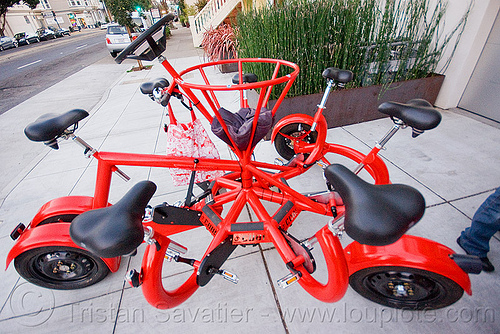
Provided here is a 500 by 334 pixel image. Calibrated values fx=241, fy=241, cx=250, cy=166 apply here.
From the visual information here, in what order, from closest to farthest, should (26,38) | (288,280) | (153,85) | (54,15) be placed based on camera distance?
(288,280)
(153,85)
(26,38)
(54,15)

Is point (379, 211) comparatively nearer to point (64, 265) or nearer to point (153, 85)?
point (153, 85)

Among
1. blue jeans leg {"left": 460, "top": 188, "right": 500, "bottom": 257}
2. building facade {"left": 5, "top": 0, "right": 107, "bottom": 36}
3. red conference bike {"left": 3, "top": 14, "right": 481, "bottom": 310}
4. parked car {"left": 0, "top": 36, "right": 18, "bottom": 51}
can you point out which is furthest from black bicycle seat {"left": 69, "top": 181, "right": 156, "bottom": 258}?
building facade {"left": 5, "top": 0, "right": 107, "bottom": 36}

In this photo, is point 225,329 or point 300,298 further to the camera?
point 300,298

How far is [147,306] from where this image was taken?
1.69 meters

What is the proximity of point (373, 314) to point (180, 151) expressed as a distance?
1.71 meters

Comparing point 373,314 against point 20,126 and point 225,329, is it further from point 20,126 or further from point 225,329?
point 20,126

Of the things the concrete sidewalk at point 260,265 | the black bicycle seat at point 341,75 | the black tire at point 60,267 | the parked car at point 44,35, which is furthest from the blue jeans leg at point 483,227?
the parked car at point 44,35

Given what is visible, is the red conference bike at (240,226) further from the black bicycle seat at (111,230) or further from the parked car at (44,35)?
the parked car at (44,35)

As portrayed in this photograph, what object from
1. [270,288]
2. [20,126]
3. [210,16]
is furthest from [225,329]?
[210,16]

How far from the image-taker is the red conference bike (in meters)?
0.94

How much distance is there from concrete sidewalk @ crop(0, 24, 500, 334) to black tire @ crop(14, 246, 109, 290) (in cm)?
9

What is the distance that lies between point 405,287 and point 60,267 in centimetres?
232

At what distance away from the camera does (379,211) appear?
890 millimetres

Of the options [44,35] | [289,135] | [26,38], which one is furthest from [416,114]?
[44,35]
